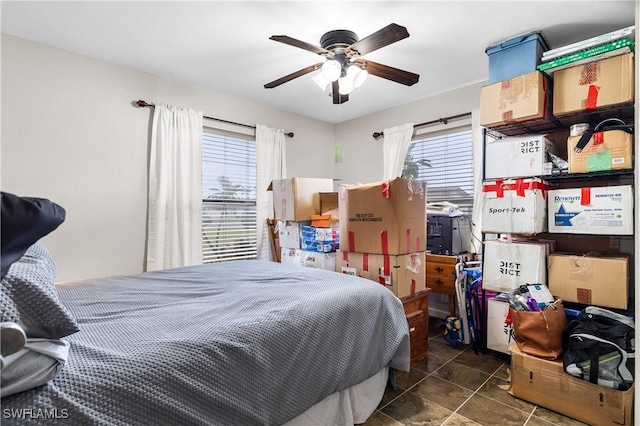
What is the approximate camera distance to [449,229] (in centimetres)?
319

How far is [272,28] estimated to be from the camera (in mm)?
2375

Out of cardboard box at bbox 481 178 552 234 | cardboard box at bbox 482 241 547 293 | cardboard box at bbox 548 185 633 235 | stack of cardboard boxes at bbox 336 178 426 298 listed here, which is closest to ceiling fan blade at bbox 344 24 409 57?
stack of cardboard boxes at bbox 336 178 426 298

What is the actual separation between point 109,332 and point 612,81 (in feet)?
9.88

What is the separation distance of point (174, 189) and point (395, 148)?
2.54 m

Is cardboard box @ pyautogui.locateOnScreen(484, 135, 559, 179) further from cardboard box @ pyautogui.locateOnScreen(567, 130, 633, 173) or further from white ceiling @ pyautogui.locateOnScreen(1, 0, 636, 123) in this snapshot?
white ceiling @ pyautogui.locateOnScreen(1, 0, 636, 123)

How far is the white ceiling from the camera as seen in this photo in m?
2.11

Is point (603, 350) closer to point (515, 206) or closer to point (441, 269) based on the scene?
point (515, 206)

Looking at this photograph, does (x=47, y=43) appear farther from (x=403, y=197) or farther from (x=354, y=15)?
(x=403, y=197)

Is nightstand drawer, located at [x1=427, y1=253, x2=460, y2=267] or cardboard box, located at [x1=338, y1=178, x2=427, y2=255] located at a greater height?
cardboard box, located at [x1=338, y1=178, x2=427, y2=255]

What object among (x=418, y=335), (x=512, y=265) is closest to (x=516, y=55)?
(x=512, y=265)

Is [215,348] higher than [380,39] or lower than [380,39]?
lower

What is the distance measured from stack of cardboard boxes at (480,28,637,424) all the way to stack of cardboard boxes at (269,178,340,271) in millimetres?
1278

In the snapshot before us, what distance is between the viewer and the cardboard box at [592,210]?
78.3 inches

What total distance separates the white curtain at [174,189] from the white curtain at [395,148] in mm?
2186
